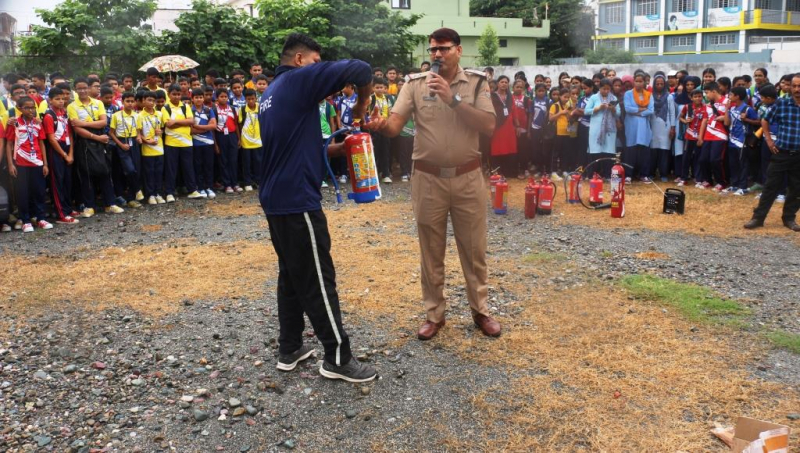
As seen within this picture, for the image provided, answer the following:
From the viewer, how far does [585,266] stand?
6.82m

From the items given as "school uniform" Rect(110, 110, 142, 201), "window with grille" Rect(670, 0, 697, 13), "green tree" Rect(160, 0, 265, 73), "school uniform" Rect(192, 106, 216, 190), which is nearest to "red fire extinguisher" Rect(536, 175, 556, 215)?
"school uniform" Rect(192, 106, 216, 190)

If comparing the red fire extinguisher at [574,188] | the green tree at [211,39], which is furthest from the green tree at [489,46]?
the red fire extinguisher at [574,188]

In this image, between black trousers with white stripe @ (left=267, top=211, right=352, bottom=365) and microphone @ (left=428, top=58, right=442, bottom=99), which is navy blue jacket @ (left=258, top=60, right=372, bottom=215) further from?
microphone @ (left=428, top=58, right=442, bottom=99)

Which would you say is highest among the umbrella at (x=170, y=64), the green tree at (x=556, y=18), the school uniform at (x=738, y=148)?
the green tree at (x=556, y=18)

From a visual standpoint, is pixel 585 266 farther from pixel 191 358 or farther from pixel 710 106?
pixel 710 106

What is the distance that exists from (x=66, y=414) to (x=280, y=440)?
1410mm

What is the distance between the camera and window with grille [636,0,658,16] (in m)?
49.8

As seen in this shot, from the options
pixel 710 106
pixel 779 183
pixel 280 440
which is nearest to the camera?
pixel 280 440

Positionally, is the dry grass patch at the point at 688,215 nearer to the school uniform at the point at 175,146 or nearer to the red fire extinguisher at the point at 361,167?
the red fire extinguisher at the point at 361,167

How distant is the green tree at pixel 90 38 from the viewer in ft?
52.4

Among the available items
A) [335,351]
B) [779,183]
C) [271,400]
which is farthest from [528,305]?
[779,183]

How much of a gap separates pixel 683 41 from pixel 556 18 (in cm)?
949

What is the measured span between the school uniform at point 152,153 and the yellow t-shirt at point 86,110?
0.65 m

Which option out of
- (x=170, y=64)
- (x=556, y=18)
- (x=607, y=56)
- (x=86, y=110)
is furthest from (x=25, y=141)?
(x=556, y=18)
